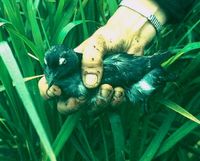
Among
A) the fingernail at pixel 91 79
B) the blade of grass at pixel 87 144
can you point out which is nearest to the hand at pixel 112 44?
the fingernail at pixel 91 79

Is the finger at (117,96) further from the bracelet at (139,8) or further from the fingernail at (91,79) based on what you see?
the bracelet at (139,8)

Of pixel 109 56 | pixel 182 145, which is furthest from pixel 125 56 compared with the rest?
pixel 182 145

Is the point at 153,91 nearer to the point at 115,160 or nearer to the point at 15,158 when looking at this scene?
the point at 115,160

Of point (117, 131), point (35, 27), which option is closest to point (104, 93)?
point (117, 131)

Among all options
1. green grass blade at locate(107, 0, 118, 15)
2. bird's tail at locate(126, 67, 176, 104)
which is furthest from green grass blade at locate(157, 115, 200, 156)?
green grass blade at locate(107, 0, 118, 15)

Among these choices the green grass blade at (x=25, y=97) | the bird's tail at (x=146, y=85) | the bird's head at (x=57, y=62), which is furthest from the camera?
the bird's tail at (x=146, y=85)

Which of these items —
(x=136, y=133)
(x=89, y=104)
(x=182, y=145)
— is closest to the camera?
(x=89, y=104)

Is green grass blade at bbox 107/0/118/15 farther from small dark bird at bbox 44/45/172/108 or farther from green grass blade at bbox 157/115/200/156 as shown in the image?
green grass blade at bbox 157/115/200/156
